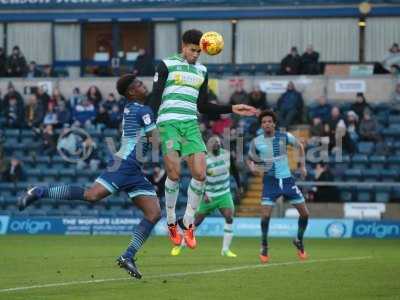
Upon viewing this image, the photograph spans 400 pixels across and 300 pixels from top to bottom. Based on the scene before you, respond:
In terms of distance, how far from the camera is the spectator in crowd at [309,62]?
3638 centimetres

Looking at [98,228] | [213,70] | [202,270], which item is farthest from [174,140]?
[213,70]

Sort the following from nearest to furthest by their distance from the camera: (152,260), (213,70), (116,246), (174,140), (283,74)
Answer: (174,140), (152,260), (116,246), (283,74), (213,70)

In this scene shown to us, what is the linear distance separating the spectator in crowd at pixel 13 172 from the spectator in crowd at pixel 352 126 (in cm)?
970

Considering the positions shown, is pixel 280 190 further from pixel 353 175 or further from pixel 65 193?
pixel 353 175

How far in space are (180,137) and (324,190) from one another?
52.0 feet

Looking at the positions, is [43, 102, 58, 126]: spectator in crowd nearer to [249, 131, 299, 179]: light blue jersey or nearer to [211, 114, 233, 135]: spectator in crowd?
[211, 114, 233, 135]: spectator in crowd

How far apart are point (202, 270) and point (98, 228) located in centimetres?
1561

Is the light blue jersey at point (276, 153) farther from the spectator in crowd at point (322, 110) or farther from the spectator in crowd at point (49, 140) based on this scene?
the spectator in crowd at point (49, 140)

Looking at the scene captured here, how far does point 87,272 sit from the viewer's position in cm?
1630

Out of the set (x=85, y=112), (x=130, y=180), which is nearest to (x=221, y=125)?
(x=85, y=112)

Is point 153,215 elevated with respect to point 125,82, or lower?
lower

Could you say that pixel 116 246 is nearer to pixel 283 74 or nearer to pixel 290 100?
pixel 290 100

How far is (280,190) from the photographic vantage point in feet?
68.0

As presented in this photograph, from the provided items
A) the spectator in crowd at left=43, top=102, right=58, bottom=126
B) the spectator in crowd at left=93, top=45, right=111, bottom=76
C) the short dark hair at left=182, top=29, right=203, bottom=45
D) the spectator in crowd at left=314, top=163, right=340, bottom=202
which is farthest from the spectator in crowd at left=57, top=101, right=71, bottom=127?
the short dark hair at left=182, top=29, right=203, bottom=45
